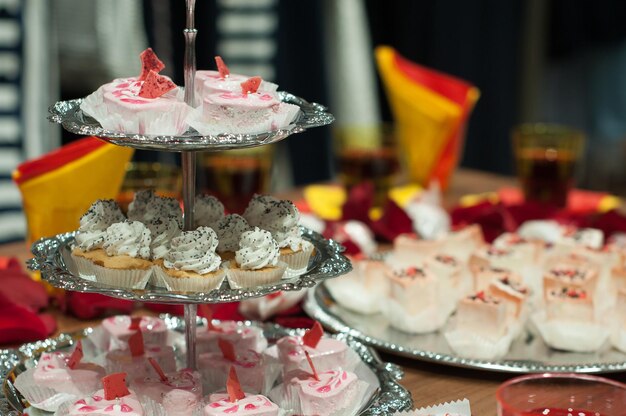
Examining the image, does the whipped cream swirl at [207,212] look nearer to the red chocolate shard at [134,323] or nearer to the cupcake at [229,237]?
the cupcake at [229,237]

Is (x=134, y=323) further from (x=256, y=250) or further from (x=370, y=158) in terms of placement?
(x=370, y=158)

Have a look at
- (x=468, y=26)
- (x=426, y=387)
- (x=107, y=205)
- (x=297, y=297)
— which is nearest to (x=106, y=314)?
(x=297, y=297)

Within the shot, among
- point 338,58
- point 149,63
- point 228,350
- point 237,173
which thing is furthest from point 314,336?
point 338,58

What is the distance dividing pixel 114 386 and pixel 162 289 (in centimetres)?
13

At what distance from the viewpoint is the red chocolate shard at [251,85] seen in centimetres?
114

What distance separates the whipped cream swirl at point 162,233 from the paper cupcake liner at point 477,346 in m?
0.51

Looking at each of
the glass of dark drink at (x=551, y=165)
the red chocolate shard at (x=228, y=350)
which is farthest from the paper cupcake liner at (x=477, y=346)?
the glass of dark drink at (x=551, y=165)

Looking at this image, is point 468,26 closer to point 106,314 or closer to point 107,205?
point 106,314

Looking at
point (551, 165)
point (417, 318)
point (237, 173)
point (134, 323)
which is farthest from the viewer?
point (551, 165)

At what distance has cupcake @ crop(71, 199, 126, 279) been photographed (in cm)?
118

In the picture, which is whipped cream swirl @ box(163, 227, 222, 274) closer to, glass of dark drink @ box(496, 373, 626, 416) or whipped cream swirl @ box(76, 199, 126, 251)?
whipped cream swirl @ box(76, 199, 126, 251)

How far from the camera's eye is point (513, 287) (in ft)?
5.10

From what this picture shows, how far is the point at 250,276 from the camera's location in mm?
1148

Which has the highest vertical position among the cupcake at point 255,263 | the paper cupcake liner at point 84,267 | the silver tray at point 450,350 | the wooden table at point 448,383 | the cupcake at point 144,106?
the cupcake at point 144,106
